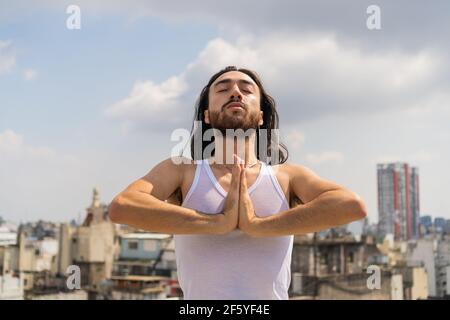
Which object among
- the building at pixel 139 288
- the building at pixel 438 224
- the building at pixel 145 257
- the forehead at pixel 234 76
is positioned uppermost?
the building at pixel 438 224

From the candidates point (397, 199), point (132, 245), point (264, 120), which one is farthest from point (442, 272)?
point (264, 120)

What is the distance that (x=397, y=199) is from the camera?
58219mm

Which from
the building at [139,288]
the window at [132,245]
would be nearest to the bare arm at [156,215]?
the building at [139,288]

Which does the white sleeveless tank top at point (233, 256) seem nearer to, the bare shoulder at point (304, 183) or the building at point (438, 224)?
the bare shoulder at point (304, 183)

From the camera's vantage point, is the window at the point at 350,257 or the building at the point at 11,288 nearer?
the building at the point at 11,288

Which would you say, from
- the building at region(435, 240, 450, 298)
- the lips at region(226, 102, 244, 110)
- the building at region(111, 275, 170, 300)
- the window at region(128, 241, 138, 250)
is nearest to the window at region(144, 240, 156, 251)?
the window at region(128, 241, 138, 250)

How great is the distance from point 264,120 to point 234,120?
0.41 m

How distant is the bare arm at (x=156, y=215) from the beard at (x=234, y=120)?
394mm

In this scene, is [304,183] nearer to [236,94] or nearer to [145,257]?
[236,94]

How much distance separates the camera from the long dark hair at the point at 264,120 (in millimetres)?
2812

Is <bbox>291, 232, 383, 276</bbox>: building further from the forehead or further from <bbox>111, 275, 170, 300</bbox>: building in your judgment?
the forehead

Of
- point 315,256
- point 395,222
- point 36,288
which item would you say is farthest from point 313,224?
point 395,222

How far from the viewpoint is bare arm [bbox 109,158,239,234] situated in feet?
7.66

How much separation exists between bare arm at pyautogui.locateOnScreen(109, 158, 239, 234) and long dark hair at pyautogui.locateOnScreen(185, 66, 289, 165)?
1.62ft
